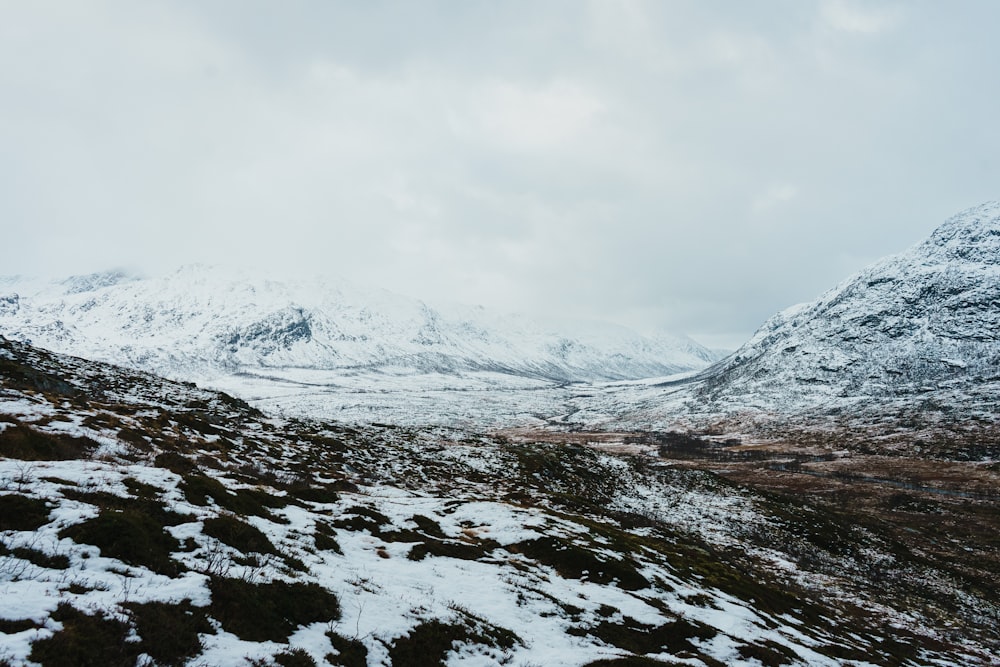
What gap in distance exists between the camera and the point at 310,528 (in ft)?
60.1

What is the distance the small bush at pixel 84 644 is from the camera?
653cm

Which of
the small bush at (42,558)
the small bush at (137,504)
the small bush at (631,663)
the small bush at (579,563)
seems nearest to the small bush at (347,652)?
the small bush at (42,558)

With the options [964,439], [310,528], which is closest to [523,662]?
[310,528]

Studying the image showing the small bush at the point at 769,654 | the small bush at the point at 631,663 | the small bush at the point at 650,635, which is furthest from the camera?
the small bush at the point at 769,654

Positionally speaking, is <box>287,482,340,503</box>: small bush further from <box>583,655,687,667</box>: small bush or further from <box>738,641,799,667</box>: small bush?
<box>738,641,799,667</box>: small bush

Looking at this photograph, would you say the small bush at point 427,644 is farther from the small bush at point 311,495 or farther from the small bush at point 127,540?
the small bush at point 311,495

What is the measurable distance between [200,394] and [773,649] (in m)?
63.5

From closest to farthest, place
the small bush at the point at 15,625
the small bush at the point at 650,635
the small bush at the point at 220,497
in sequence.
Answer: the small bush at the point at 15,625, the small bush at the point at 650,635, the small bush at the point at 220,497

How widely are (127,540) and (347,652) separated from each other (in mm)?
6045

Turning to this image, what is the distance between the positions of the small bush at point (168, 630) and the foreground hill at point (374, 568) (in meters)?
0.04

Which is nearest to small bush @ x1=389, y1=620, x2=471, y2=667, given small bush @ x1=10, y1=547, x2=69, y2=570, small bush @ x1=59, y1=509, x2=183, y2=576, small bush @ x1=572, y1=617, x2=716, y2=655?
small bush @ x1=572, y1=617, x2=716, y2=655

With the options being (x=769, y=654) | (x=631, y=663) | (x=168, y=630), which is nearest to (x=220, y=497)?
(x=168, y=630)

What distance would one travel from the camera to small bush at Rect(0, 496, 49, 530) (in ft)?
34.3

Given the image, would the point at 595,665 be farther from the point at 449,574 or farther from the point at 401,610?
the point at 449,574
